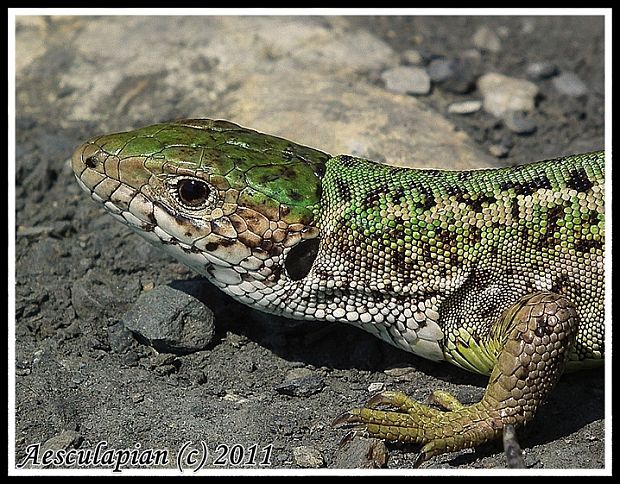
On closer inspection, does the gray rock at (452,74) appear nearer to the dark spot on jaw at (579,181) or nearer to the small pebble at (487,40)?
the small pebble at (487,40)

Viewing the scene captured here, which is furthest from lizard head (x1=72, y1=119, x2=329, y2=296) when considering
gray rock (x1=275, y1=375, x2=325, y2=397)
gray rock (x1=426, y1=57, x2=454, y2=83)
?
gray rock (x1=426, y1=57, x2=454, y2=83)

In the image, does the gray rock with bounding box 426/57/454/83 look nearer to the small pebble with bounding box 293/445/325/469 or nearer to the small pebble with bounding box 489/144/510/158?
the small pebble with bounding box 489/144/510/158

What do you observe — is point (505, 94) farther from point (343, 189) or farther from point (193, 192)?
point (193, 192)

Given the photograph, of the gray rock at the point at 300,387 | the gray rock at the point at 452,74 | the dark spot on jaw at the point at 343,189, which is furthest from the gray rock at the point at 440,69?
the gray rock at the point at 300,387

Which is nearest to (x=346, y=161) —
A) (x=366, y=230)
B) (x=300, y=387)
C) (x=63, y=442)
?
(x=366, y=230)

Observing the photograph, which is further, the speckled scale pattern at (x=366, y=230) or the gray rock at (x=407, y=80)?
the gray rock at (x=407, y=80)

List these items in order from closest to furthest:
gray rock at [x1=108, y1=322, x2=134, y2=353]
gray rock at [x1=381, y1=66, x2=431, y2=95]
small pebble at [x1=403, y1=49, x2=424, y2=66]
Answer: gray rock at [x1=108, y1=322, x2=134, y2=353], gray rock at [x1=381, y1=66, x2=431, y2=95], small pebble at [x1=403, y1=49, x2=424, y2=66]
